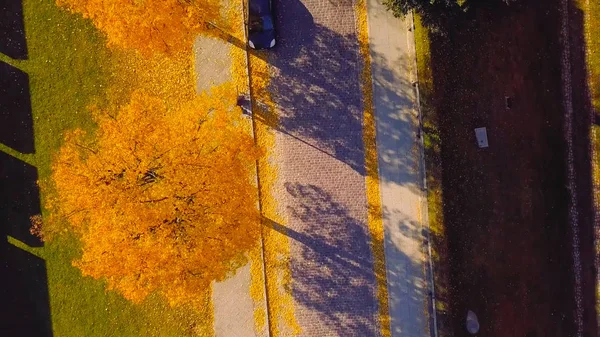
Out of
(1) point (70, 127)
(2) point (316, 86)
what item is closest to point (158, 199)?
(1) point (70, 127)

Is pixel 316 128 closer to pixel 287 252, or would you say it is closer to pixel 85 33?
pixel 287 252

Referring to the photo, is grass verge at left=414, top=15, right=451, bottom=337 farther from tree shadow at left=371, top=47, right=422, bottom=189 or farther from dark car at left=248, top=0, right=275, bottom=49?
dark car at left=248, top=0, right=275, bottom=49

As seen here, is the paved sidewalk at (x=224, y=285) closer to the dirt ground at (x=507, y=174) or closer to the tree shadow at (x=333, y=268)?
the tree shadow at (x=333, y=268)

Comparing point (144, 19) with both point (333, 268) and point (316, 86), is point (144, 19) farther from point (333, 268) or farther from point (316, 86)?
point (333, 268)

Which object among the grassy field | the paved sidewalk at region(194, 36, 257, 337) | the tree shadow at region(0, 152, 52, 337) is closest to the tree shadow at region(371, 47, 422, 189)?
the grassy field

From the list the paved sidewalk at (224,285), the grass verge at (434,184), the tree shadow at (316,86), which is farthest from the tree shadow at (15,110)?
the grass verge at (434,184)

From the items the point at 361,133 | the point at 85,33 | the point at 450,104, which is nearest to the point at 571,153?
the point at 450,104
